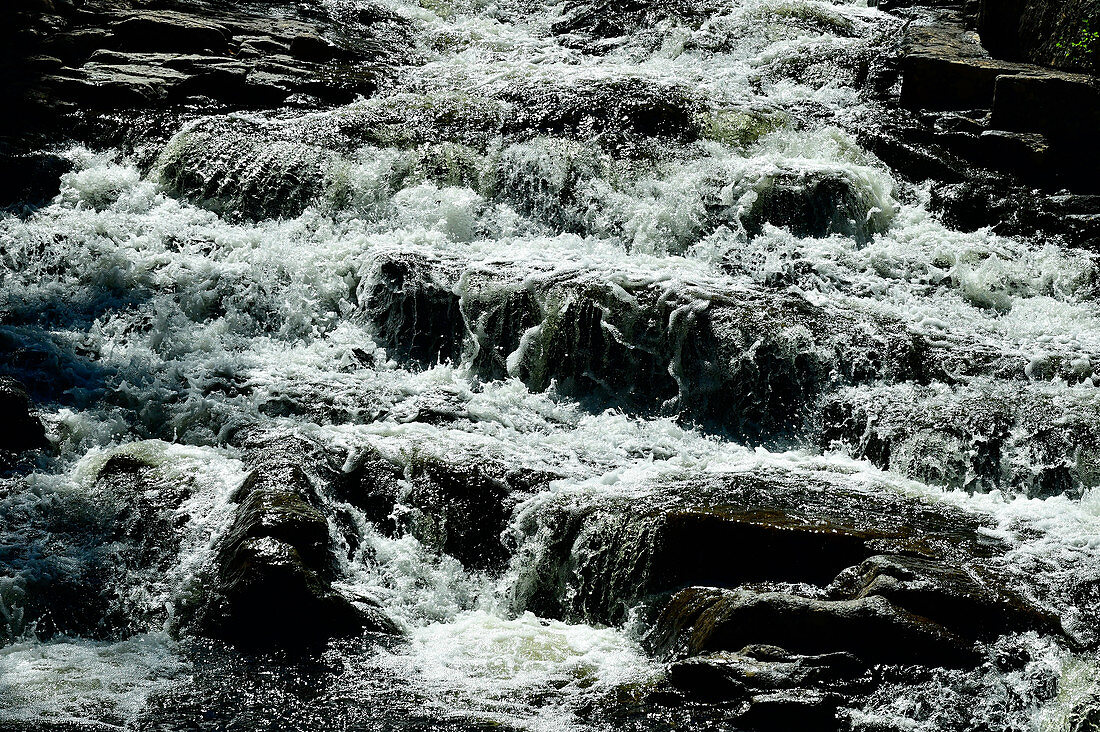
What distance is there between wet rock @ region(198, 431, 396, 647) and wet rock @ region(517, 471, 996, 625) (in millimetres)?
1455

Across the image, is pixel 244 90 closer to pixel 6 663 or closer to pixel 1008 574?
pixel 6 663

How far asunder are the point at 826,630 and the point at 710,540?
4.90 ft

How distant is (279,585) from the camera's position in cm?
716

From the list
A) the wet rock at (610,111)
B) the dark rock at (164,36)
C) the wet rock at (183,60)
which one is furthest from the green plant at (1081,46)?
the dark rock at (164,36)

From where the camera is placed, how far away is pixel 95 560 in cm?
782

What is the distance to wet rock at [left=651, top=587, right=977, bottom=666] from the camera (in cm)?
595

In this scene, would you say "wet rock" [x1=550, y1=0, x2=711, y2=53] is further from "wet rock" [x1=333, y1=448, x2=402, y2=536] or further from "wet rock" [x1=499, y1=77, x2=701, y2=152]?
"wet rock" [x1=333, y1=448, x2=402, y2=536]

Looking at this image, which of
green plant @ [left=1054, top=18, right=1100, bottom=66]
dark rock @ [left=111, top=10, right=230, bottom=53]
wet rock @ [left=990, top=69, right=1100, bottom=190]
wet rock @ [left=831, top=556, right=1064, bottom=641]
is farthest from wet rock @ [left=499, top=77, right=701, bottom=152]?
wet rock @ [left=831, top=556, right=1064, bottom=641]

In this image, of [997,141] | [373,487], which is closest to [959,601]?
[373,487]

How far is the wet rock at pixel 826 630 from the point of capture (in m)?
5.95

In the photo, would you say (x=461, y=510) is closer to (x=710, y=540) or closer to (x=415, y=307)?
(x=710, y=540)

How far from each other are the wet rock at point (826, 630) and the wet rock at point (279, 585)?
233cm

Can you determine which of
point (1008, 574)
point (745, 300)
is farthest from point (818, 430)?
point (1008, 574)

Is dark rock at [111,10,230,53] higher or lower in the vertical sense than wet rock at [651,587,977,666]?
higher
